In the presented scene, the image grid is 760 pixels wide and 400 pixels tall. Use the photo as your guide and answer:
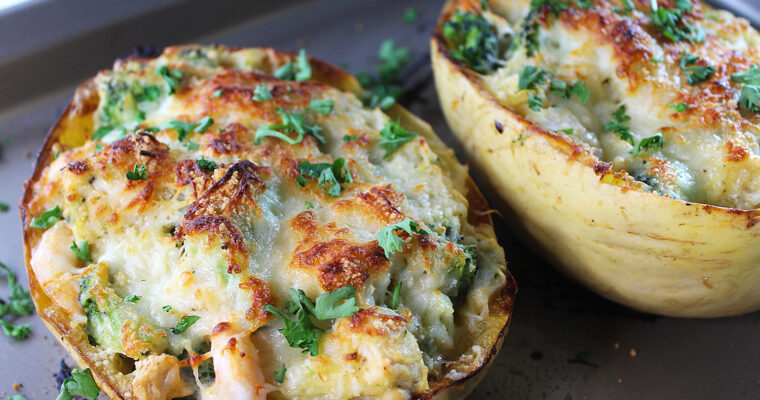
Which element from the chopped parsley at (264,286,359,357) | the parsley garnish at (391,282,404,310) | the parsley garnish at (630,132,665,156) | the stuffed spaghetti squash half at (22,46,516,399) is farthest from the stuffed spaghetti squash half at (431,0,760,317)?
the chopped parsley at (264,286,359,357)

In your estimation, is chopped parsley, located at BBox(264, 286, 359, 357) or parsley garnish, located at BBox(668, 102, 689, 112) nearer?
chopped parsley, located at BBox(264, 286, 359, 357)

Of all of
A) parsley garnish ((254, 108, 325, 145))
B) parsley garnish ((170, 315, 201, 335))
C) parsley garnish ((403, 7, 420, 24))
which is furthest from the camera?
parsley garnish ((403, 7, 420, 24))

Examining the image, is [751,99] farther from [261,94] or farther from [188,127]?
[188,127]

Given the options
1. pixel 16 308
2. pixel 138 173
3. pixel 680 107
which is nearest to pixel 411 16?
pixel 680 107

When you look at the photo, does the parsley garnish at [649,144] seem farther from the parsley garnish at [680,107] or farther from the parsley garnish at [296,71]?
the parsley garnish at [296,71]

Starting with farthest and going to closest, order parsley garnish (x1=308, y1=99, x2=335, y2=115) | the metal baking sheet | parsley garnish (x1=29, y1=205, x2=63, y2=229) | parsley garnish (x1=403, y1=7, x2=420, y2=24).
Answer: parsley garnish (x1=403, y1=7, x2=420, y2=24), parsley garnish (x1=308, y1=99, x2=335, y2=115), the metal baking sheet, parsley garnish (x1=29, y1=205, x2=63, y2=229)

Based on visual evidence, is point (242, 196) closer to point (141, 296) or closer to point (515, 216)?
point (141, 296)

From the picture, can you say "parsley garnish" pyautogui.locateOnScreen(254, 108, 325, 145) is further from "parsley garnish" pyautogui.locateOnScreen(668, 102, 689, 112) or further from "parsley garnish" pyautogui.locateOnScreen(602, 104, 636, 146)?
"parsley garnish" pyautogui.locateOnScreen(668, 102, 689, 112)

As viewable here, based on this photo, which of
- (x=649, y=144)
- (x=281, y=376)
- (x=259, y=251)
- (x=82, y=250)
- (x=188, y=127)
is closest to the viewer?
(x=281, y=376)
